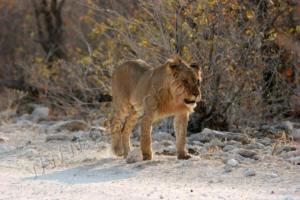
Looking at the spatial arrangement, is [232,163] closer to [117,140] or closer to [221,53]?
[117,140]

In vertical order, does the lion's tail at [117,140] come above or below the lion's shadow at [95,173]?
above

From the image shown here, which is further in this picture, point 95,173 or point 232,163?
point 95,173

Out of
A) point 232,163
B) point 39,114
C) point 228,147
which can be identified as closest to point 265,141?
point 228,147

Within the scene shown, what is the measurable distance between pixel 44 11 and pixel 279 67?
9.40 meters

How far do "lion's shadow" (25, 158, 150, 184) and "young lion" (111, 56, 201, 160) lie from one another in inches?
17.7

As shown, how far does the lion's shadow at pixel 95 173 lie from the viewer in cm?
848

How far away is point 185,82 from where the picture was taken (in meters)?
9.20

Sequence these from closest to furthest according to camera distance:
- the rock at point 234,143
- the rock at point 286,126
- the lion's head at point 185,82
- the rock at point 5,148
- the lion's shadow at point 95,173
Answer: the lion's shadow at point 95,173 → the lion's head at point 185,82 → the rock at point 234,143 → the rock at point 5,148 → the rock at point 286,126

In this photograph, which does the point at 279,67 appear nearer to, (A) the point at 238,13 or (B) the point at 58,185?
(A) the point at 238,13

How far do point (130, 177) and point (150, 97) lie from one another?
1.44 metres

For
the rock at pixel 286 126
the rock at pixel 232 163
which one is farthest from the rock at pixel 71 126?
the rock at pixel 232 163

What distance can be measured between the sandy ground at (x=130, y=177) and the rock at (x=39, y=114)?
472 centimetres

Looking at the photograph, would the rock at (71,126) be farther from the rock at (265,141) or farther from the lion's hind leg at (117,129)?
the rock at (265,141)

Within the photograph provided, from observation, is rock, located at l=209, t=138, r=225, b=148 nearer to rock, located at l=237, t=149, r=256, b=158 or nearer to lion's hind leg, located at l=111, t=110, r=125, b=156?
rock, located at l=237, t=149, r=256, b=158
